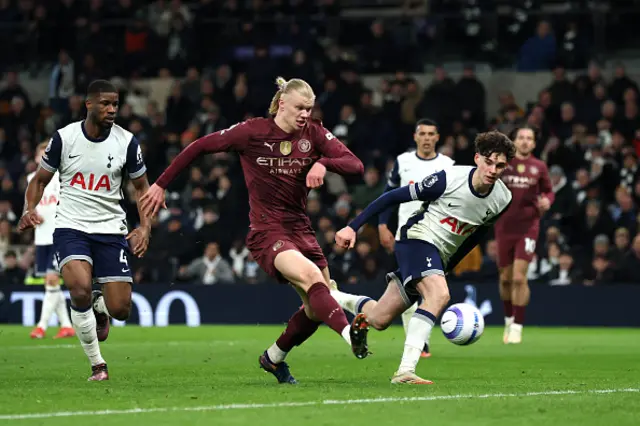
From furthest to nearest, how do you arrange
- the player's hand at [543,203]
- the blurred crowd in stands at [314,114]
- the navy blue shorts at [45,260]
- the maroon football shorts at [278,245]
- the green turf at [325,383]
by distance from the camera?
the blurred crowd in stands at [314,114] < the navy blue shorts at [45,260] < the player's hand at [543,203] < the maroon football shorts at [278,245] < the green turf at [325,383]

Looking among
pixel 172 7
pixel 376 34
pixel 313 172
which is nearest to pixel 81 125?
pixel 313 172

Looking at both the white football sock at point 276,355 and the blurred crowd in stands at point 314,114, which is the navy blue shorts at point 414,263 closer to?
the white football sock at point 276,355

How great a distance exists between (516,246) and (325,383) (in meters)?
7.09

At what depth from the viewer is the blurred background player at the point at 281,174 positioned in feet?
32.1

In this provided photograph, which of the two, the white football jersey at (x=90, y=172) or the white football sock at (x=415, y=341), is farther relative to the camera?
the white football jersey at (x=90, y=172)

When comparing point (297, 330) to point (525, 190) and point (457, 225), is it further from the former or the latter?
point (525, 190)

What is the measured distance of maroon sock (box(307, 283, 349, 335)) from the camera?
9156 millimetres

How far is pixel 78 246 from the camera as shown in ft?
34.3

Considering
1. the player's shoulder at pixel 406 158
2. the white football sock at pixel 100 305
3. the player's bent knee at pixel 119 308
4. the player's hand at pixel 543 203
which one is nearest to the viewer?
the player's bent knee at pixel 119 308

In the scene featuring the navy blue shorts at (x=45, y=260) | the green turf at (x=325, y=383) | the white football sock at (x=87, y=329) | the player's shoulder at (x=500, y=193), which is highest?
the player's shoulder at (x=500, y=193)

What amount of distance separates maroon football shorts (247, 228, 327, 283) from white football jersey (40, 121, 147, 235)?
52.3 inches

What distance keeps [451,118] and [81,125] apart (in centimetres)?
1368

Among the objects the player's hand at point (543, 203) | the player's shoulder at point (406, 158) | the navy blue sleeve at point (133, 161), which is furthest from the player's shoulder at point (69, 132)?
the player's hand at point (543, 203)

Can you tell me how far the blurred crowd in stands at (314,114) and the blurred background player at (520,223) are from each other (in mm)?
2728
